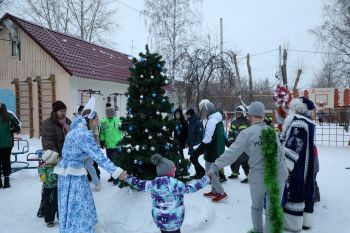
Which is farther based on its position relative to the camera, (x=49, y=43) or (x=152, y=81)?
(x=49, y=43)

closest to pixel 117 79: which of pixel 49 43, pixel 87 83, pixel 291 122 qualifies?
pixel 87 83

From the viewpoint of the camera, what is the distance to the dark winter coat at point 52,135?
536cm

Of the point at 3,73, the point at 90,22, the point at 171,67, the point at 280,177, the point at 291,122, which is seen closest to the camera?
the point at 280,177

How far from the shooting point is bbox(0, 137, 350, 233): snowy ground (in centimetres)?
527

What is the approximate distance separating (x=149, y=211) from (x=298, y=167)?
2.42m

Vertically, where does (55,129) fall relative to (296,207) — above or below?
above

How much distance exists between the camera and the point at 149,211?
18.3ft

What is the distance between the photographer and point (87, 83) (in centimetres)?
1733

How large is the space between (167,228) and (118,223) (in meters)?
1.84

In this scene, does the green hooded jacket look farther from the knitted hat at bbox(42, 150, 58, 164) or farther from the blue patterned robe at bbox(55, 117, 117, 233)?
the blue patterned robe at bbox(55, 117, 117, 233)

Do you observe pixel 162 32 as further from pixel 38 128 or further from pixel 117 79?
pixel 38 128

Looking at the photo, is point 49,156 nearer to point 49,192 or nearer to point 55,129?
point 55,129

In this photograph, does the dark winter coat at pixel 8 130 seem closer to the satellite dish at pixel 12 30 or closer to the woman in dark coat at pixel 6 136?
the woman in dark coat at pixel 6 136

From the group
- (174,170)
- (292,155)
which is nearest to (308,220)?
(292,155)
